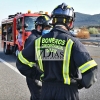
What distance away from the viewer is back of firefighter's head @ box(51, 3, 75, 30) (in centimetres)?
294

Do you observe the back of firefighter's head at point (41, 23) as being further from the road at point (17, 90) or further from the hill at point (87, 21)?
the hill at point (87, 21)

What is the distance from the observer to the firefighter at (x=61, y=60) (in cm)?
271

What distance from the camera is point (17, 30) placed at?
13938mm

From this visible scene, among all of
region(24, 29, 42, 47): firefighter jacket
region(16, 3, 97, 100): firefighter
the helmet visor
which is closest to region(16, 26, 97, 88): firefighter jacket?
region(16, 3, 97, 100): firefighter

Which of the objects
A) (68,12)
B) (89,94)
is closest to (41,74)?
(68,12)

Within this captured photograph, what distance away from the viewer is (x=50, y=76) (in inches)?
113

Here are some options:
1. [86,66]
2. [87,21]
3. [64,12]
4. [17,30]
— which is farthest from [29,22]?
[87,21]

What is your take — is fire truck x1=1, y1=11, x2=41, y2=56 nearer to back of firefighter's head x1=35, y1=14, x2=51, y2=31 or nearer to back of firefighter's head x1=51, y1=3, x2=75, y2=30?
back of firefighter's head x1=35, y1=14, x2=51, y2=31

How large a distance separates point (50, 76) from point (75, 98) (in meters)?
0.36

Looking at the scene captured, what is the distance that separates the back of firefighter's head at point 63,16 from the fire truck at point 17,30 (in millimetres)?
9713

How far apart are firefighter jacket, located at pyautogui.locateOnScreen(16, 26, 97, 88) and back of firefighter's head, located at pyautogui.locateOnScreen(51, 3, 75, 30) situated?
95 mm

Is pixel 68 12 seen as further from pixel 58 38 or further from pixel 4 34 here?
pixel 4 34

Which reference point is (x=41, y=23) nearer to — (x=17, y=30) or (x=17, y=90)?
(x=17, y=90)

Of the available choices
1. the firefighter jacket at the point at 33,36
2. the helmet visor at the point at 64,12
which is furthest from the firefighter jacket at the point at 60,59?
the firefighter jacket at the point at 33,36
